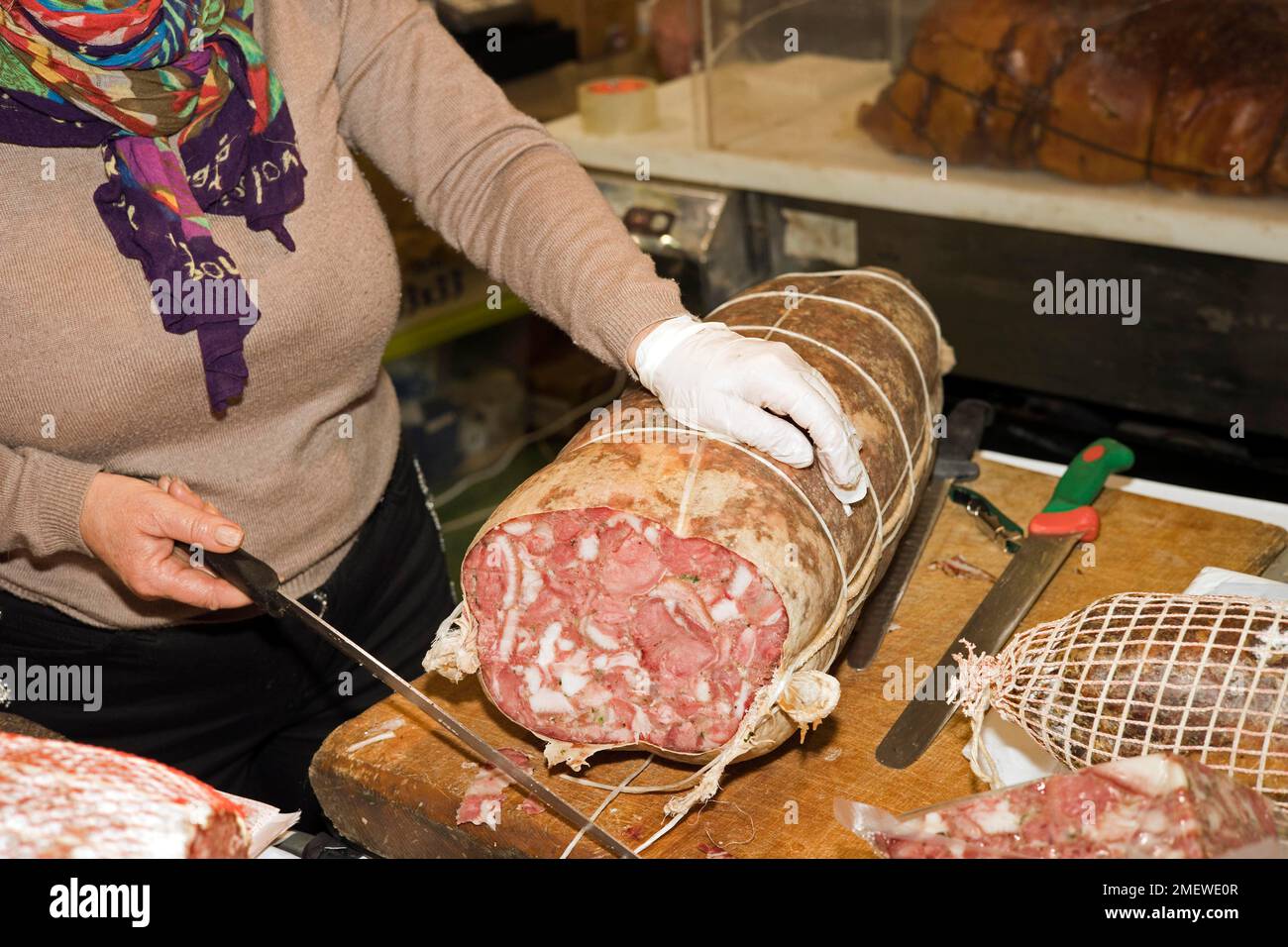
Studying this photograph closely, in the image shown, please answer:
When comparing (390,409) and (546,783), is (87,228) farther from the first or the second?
(546,783)

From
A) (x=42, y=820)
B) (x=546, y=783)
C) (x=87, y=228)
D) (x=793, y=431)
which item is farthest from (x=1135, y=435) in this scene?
(x=42, y=820)

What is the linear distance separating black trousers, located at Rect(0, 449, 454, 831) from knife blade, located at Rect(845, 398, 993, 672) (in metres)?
0.76

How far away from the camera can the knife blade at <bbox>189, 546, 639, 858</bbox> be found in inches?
59.9

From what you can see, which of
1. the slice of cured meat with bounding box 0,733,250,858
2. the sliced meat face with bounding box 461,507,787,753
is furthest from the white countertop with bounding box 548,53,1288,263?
the slice of cured meat with bounding box 0,733,250,858

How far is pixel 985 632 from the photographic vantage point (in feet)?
5.92

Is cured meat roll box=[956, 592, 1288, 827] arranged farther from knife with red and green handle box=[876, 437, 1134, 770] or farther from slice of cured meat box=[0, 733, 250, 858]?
slice of cured meat box=[0, 733, 250, 858]

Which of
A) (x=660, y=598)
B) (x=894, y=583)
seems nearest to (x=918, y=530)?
(x=894, y=583)

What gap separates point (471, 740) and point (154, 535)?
477mm

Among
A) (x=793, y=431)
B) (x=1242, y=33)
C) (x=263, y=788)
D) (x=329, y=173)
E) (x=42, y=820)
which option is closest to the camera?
(x=42, y=820)

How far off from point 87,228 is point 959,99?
1.98 metres

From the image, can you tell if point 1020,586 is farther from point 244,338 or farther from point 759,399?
point 244,338

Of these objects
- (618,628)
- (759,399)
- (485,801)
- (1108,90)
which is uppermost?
(1108,90)

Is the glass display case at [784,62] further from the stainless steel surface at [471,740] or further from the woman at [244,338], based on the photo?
the stainless steel surface at [471,740]

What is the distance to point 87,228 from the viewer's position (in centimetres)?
169
